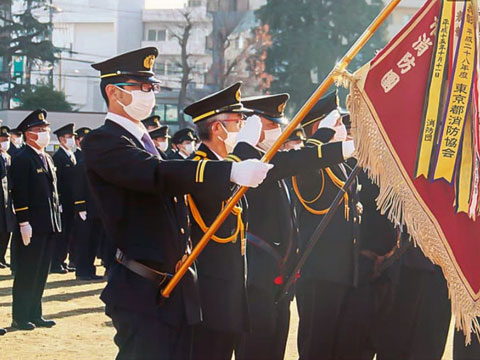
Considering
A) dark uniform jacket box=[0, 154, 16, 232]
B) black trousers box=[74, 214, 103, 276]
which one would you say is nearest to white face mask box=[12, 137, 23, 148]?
dark uniform jacket box=[0, 154, 16, 232]

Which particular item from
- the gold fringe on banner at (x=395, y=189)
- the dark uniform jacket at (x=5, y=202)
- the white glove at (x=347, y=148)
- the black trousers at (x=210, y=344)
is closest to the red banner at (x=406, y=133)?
the gold fringe on banner at (x=395, y=189)

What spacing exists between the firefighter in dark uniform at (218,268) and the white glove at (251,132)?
102 millimetres

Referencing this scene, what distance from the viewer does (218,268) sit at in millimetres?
5367

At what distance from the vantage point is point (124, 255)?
15.4 feet

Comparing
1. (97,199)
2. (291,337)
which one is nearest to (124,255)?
(97,199)

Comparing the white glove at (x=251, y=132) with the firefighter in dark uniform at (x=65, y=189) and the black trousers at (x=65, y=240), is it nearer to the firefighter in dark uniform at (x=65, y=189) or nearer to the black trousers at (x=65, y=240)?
the firefighter in dark uniform at (x=65, y=189)

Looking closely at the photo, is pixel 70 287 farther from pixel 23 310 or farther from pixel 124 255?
pixel 124 255

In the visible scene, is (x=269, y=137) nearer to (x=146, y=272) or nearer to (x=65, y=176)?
(x=146, y=272)

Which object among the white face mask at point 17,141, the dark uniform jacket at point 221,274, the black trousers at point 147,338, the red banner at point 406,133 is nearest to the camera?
the black trousers at point 147,338

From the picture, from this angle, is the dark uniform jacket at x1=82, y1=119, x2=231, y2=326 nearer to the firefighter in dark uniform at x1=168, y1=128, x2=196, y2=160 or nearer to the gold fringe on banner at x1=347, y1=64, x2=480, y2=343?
the gold fringe on banner at x1=347, y1=64, x2=480, y2=343

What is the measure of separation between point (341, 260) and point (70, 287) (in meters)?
7.17

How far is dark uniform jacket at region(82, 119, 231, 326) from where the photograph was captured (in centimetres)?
453

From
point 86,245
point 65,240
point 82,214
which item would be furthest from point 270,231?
point 65,240

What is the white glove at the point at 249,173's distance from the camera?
14.5ft
